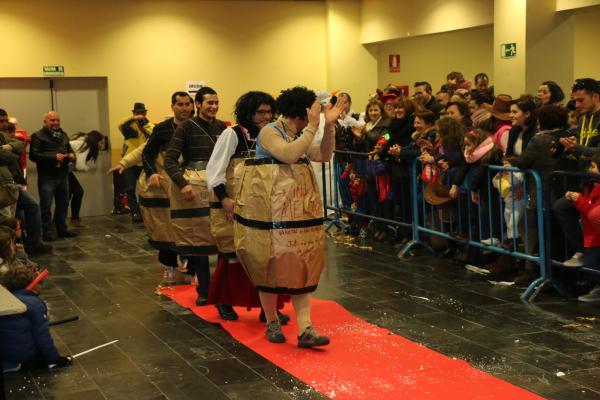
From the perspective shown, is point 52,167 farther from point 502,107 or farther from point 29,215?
point 502,107

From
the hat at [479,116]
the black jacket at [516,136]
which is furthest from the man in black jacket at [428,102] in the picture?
the black jacket at [516,136]

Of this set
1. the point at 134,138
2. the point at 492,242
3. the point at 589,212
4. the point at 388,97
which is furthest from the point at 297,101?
the point at 134,138

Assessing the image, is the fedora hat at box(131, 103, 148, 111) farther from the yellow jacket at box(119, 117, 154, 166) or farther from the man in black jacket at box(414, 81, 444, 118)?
the man in black jacket at box(414, 81, 444, 118)

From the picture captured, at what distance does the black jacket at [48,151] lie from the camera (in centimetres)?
1152

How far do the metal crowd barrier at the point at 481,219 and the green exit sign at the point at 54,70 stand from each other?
552 centimetres

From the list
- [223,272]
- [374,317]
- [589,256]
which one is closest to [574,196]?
[589,256]

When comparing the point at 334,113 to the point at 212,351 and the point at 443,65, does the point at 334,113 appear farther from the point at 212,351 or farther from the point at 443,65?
the point at 443,65

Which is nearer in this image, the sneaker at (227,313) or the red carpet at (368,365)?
the red carpet at (368,365)

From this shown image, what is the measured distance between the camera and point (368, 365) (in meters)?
5.46

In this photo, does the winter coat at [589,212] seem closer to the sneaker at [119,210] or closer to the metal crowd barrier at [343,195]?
the metal crowd barrier at [343,195]

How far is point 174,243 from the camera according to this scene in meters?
7.73

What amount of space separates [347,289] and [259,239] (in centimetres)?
220

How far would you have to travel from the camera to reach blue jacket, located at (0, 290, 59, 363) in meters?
5.40

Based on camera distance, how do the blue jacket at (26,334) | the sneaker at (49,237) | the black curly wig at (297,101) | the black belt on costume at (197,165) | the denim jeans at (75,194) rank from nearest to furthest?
1. the blue jacket at (26,334)
2. the black curly wig at (297,101)
3. the black belt on costume at (197,165)
4. the sneaker at (49,237)
5. the denim jeans at (75,194)
